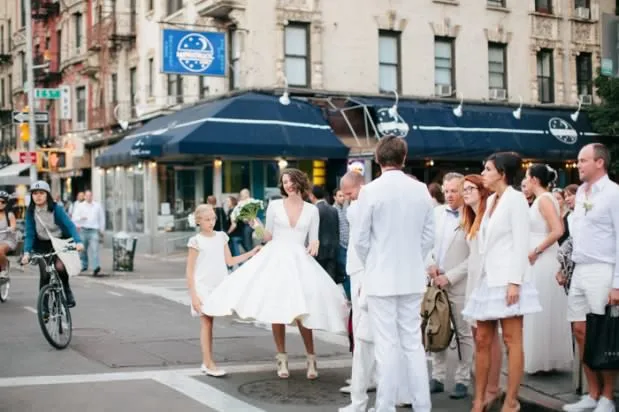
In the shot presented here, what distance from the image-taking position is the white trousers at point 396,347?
21.7ft

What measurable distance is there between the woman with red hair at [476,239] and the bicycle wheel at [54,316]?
5185mm

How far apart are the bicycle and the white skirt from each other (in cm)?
549

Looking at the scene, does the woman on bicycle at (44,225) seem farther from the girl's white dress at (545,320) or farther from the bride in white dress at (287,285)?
the girl's white dress at (545,320)

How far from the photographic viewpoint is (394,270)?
21.7ft

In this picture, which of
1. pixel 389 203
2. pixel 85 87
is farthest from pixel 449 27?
pixel 389 203

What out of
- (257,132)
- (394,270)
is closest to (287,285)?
(394,270)

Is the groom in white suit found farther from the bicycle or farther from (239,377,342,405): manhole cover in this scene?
the bicycle

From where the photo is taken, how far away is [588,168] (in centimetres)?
704

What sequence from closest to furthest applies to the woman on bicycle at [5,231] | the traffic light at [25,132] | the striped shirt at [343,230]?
the striped shirt at [343,230] → the woman on bicycle at [5,231] → the traffic light at [25,132]

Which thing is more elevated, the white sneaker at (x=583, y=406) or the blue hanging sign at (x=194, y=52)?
the blue hanging sign at (x=194, y=52)

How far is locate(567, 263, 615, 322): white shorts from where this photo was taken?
6875 millimetres

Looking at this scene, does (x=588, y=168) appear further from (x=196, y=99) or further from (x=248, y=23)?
(x=196, y=99)

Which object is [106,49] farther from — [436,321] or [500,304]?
[500,304]

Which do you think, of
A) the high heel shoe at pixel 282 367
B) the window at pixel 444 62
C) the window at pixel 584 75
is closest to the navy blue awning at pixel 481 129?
the window at pixel 444 62
